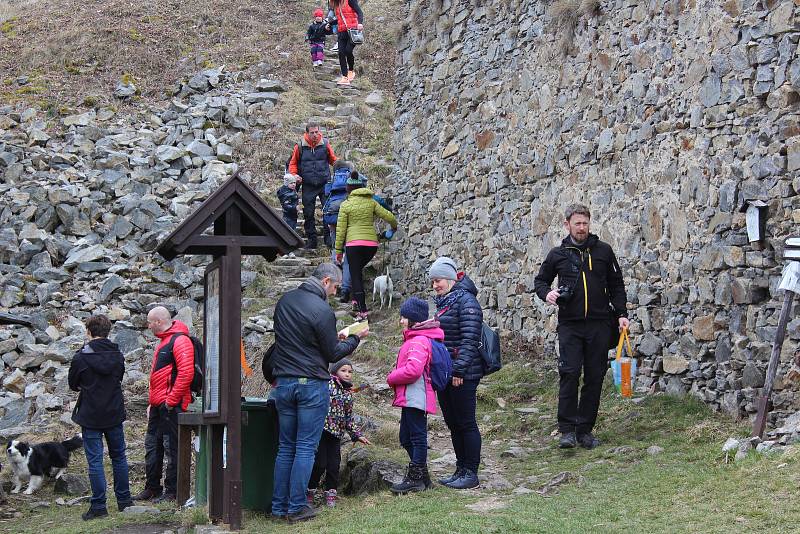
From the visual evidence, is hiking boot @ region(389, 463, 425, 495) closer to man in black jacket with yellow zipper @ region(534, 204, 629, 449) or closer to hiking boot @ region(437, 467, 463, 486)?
hiking boot @ region(437, 467, 463, 486)

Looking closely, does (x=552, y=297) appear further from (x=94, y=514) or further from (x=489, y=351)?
(x=94, y=514)

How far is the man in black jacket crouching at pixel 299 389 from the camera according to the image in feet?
21.2

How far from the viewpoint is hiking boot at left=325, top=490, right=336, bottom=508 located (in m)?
6.86

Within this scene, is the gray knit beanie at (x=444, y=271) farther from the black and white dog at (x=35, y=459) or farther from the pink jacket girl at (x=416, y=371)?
the black and white dog at (x=35, y=459)

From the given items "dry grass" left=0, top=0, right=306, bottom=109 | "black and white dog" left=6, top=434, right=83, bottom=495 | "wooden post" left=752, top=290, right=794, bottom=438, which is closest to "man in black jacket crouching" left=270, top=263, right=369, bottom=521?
"black and white dog" left=6, top=434, right=83, bottom=495

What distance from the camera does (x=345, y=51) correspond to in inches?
764

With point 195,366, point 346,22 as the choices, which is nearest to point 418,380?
point 195,366

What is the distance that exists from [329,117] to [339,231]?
6090 millimetres

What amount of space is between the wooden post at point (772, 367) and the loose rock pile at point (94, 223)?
648cm

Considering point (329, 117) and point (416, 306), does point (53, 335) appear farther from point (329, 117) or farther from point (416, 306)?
point (329, 117)

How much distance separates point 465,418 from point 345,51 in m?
13.6

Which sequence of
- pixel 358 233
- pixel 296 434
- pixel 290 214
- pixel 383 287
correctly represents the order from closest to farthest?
pixel 296 434 < pixel 358 233 < pixel 383 287 < pixel 290 214

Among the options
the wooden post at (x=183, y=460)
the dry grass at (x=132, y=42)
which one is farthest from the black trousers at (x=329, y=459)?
the dry grass at (x=132, y=42)

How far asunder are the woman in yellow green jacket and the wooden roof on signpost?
5703mm
